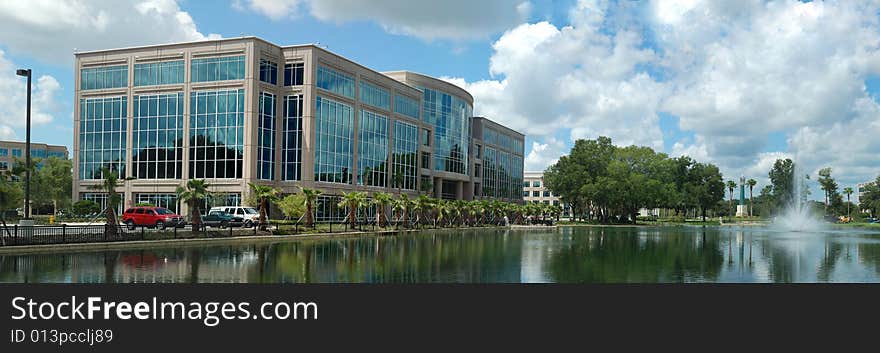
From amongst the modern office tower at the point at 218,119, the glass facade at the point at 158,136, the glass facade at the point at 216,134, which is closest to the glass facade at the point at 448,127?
the modern office tower at the point at 218,119

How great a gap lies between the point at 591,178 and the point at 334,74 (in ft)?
208

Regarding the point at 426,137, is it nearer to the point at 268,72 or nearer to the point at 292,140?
the point at 292,140

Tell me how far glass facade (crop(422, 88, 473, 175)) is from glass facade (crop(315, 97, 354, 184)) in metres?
23.2

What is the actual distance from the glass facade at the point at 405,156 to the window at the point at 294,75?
19843 millimetres

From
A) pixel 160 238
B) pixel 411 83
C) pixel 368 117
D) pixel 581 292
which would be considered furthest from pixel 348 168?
pixel 581 292

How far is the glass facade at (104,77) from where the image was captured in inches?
2908

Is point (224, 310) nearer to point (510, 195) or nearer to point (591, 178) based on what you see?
point (591, 178)

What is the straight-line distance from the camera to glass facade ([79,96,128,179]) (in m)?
73.4

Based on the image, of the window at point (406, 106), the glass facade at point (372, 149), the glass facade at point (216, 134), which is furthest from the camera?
the window at point (406, 106)

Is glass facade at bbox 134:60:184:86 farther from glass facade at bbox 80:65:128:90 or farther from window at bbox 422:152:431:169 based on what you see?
window at bbox 422:152:431:169

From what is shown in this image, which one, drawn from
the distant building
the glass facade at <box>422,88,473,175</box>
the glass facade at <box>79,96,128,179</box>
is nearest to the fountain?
the glass facade at <box>422,88,473,175</box>

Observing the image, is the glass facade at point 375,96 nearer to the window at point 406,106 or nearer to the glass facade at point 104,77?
the window at point 406,106

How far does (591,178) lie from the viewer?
408ft

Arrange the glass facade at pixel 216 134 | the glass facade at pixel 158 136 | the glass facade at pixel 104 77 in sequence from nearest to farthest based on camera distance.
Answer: the glass facade at pixel 216 134 < the glass facade at pixel 158 136 < the glass facade at pixel 104 77
